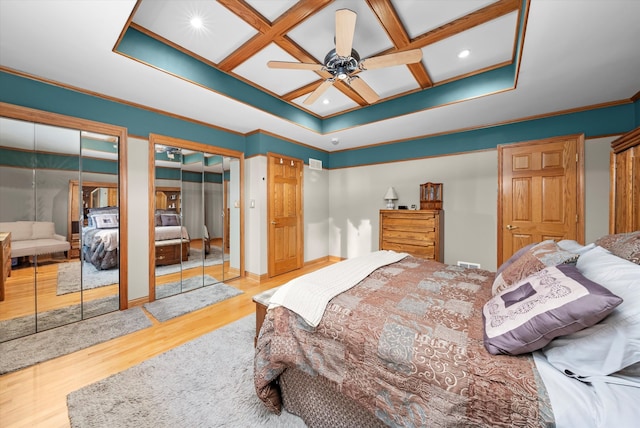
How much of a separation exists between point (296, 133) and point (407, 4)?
8.42ft

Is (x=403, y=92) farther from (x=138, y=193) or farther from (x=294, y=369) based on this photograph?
(x=138, y=193)

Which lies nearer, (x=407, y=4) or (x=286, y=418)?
(x=286, y=418)

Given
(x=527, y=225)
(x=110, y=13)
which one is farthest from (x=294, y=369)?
(x=527, y=225)

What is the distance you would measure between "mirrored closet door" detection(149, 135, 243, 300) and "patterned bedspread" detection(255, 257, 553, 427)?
8.50ft

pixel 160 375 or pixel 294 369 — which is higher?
pixel 294 369

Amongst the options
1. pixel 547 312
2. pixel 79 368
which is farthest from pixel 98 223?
pixel 547 312

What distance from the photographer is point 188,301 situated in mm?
3180

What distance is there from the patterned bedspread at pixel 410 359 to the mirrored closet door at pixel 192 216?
2590 millimetres

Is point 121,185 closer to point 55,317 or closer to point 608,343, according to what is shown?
point 55,317

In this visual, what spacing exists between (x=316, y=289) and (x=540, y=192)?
145 inches

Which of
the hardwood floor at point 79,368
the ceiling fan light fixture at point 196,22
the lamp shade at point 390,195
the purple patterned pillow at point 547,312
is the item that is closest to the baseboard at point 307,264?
the hardwood floor at point 79,368

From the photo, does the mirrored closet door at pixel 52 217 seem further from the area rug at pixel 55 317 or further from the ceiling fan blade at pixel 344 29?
the ceiling fan blade at pixel 344 29

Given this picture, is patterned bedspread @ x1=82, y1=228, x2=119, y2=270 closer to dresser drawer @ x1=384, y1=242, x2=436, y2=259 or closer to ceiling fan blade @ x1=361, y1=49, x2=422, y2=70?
ceiling fan blade @ x1=361, y1=49, x2=422, y2=70

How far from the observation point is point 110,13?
1.66m
